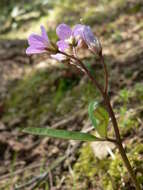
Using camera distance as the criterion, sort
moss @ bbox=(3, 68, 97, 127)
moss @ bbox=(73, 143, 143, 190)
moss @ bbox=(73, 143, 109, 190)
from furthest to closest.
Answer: moss @ bbox=(3, 68, 97, 127)
moss @ bbox=(73, 143, 109, 190)
moss @ bbox=(73, 143, 143, 190)

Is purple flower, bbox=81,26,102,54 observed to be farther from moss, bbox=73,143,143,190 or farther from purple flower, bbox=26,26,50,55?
moss, bbox=73,143,143,190

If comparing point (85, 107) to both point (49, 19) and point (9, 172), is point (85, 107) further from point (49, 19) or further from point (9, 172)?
point (49, 19)

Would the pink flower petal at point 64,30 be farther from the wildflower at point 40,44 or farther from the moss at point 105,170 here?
the moss at point 105,170

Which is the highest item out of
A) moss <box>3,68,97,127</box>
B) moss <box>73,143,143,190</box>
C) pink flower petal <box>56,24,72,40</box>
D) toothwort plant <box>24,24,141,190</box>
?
moss <box>3,68,97,127</box>

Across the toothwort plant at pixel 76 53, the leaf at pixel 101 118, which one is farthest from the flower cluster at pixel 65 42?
the leaf at pixel 101 118

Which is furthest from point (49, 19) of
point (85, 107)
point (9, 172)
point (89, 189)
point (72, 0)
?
point (89, 189)

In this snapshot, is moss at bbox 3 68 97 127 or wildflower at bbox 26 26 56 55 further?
moss at bbox 3 68 97 127

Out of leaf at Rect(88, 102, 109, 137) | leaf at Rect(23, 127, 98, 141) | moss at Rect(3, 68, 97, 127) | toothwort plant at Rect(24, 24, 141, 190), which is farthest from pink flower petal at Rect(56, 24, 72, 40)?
moss at Rect(3, 68, 97, 127)
